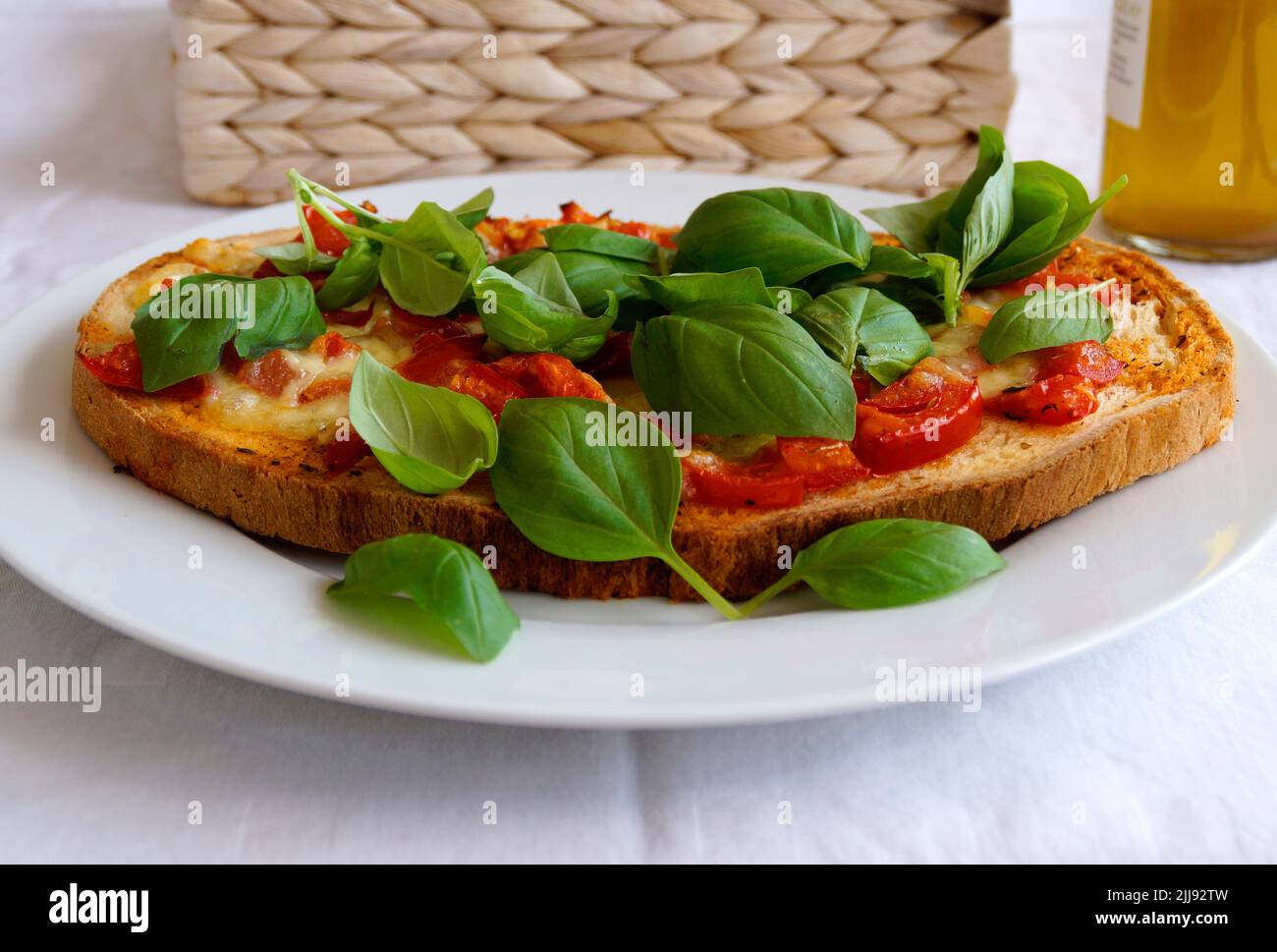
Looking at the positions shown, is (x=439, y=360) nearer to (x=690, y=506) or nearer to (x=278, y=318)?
(x=278, y=318)

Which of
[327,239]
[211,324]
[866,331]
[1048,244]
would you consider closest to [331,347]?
[211,324]

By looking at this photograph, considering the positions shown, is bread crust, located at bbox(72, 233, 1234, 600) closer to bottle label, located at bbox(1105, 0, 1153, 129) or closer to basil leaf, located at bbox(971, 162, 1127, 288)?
basil leaf, located at bbox(971, 162, 1127, 288)

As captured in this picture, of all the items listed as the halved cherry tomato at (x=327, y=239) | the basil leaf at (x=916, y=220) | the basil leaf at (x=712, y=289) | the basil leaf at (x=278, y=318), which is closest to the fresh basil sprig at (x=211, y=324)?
the basil leaf at (x=278, y=318)

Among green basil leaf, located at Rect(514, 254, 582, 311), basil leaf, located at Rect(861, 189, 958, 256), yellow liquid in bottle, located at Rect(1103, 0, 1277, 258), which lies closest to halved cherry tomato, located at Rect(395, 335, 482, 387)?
green basil leaf, located at Rect(514, 254, 582, 311)

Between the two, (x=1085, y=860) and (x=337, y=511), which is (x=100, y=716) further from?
(x=1085, y=860)

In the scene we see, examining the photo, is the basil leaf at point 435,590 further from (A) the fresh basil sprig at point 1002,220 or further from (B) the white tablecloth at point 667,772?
(A) the fresh basil sprig at point 1002,220

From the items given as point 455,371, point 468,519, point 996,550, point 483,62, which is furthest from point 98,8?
point 996,550
